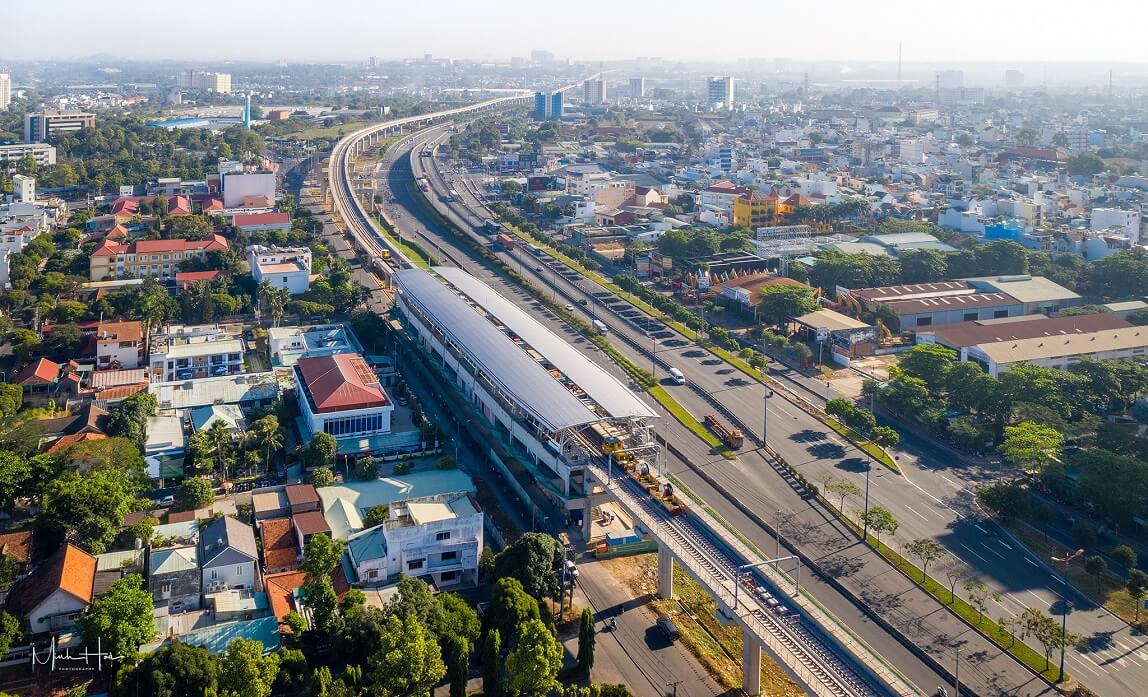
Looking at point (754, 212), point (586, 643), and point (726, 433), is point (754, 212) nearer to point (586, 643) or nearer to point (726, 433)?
point (726, 433)

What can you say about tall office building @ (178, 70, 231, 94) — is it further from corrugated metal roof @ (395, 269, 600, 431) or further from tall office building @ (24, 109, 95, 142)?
corrugated metal roof @ (395, 269, 600, 431)

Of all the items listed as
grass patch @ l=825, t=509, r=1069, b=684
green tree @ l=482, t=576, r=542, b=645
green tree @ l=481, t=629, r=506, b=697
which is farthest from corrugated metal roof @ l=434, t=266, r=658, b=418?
green tree @ l=481, t=629, r=506, b=697

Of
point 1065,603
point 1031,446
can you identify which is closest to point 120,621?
point 1065,603

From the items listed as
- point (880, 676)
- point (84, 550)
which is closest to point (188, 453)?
point (84, 550)

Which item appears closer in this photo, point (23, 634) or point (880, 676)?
point (880, 676)

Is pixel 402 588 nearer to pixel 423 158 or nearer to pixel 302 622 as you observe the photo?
pixel 302 622

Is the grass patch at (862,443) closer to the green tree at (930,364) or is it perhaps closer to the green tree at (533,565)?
the green tree at (930,364)
